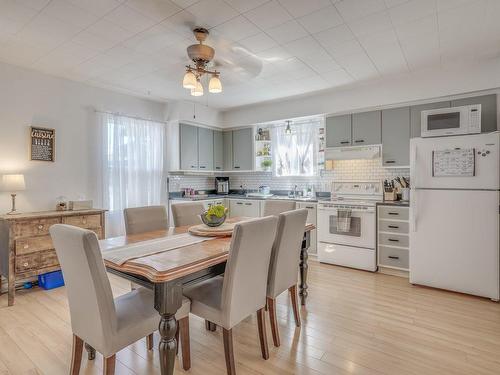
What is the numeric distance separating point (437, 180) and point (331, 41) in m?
1.83

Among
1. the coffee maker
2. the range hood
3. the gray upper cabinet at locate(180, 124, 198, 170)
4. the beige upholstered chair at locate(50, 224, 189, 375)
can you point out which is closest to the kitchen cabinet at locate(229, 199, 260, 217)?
the coffee maker

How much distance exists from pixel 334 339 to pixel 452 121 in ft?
8.58

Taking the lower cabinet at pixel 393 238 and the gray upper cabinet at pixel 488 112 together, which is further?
the lower cabinet at pixel 393 238

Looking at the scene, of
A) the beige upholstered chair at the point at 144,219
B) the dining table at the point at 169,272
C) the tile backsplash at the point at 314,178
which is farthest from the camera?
the tile backsplash at the point at 314,178

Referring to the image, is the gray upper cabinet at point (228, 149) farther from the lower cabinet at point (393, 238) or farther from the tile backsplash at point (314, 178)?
the lower cabinet at point (393, 238)

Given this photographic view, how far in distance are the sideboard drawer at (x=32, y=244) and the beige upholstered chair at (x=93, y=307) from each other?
190 centimetres

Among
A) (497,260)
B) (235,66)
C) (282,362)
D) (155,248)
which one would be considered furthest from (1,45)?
(497,260)

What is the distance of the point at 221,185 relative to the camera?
225 inches

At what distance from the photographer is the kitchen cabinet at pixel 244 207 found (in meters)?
4.77

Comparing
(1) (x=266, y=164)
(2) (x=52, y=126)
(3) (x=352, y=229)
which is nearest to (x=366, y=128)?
(3) (x=352, y=229)

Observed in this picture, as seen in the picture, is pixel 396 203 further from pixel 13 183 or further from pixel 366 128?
pixel 13 183

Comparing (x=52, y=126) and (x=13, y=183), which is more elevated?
(x=52, y=126)

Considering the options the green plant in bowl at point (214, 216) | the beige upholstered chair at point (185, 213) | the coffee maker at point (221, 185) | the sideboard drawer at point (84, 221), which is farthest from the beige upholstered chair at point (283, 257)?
the coffee maker at point (221, 185)

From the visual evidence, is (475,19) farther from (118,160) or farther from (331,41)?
(118,160)
